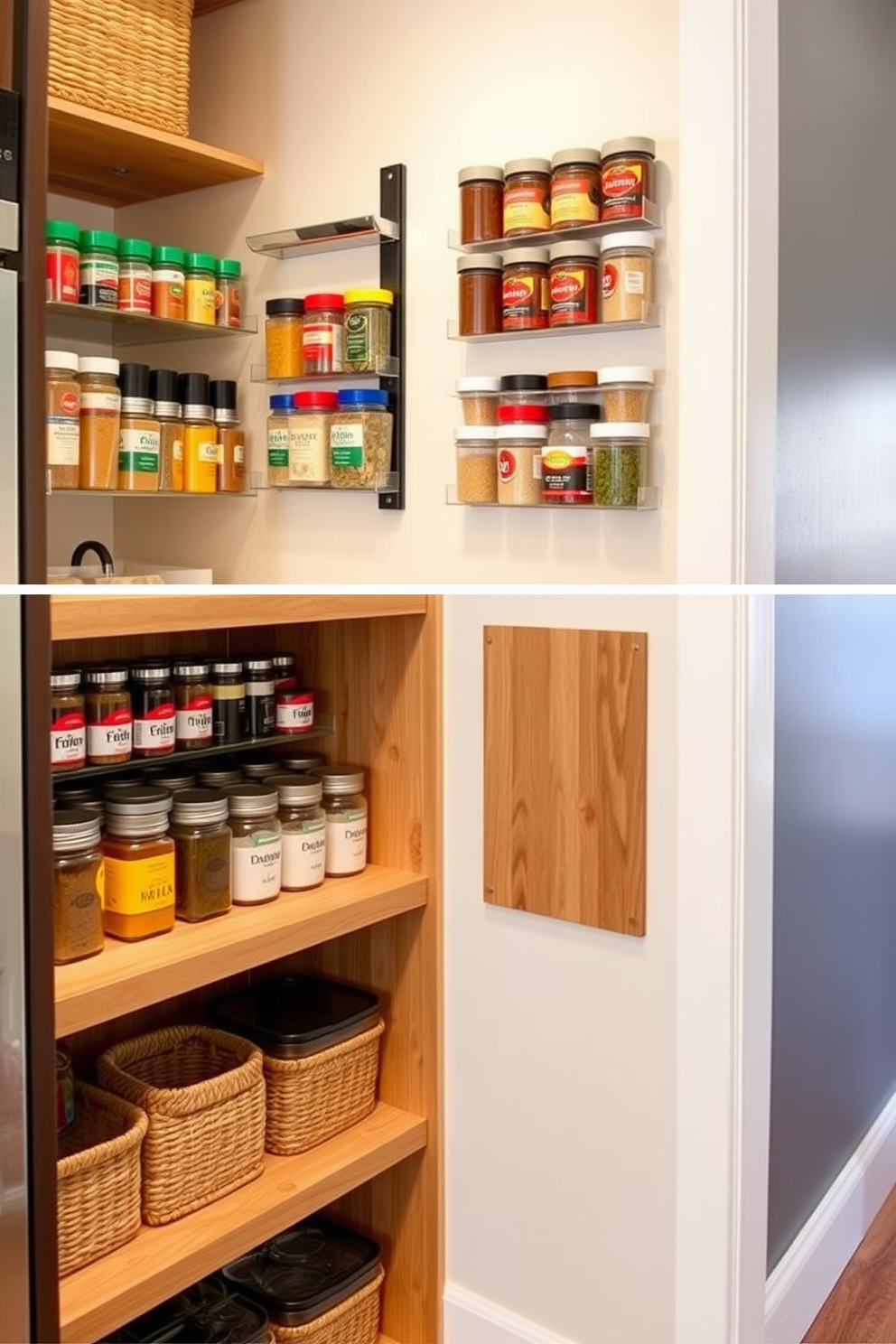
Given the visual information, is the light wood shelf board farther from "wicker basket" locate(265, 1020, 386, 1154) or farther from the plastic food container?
the plastic food container

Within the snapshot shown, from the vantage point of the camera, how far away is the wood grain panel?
148 centimetres

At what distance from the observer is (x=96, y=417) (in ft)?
5.48

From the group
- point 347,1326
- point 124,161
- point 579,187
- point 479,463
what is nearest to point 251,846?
point 479,463

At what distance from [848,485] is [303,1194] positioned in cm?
125

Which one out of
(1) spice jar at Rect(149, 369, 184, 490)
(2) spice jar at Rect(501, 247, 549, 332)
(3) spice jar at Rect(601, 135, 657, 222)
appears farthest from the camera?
(1) spice jar at Rect(149, 369, 184, 490)

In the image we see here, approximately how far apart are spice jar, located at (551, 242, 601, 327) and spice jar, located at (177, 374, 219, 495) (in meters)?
0.58

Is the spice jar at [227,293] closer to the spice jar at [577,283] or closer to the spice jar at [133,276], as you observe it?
the spice jar at [133,276]

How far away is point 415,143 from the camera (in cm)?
169

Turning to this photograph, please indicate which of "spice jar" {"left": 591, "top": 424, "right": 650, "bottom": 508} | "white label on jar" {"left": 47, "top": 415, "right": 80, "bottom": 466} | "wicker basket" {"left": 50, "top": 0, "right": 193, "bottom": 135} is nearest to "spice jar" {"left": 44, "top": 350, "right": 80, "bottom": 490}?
"white label on jar" {"left": 47, "top": 415, "right": 80, "bottom": 466}

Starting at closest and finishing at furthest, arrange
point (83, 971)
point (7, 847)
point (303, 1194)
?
point (7, 847)
point (83, 971)
point (303, 1194)

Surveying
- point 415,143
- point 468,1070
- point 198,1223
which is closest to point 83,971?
point 198,1223

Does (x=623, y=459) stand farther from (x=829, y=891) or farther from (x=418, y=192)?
(x=829, y=891)

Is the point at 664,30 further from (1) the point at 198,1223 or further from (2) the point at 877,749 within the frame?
(1) the point at 198,1223

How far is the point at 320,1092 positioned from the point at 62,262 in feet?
3.80
